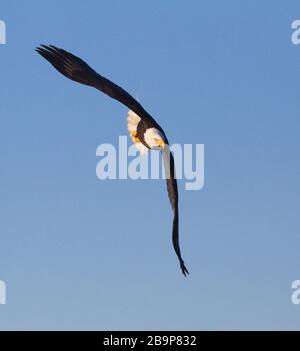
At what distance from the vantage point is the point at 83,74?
8.64m

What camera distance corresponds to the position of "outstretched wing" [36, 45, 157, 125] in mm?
8469

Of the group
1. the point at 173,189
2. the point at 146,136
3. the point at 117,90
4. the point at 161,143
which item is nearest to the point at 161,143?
the point at 161,143

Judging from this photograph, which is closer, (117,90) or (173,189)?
(117,90)

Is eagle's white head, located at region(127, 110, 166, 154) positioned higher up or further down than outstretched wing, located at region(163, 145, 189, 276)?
higher up

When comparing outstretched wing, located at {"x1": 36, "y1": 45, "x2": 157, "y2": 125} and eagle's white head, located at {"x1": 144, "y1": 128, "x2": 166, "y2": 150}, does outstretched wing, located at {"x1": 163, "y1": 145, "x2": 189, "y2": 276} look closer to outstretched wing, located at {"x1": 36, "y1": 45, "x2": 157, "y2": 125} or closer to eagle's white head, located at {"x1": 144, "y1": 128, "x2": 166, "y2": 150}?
eagle's white head, located at {"x1": 144, "y1": 128, "x2": 166, "y2": 150}

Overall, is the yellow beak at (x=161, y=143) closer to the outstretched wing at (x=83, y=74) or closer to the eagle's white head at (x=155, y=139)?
the eagle's white head at (x=155, y=139)

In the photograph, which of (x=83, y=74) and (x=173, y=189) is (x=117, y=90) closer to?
(x=83, y=74)

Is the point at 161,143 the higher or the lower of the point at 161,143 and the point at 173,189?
the higher

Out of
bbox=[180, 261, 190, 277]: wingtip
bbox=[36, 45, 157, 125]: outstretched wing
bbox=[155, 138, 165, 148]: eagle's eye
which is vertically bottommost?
bbox=[180, 261, 190, 277]: wingtip

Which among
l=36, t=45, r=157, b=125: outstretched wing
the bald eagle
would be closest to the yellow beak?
the bald eagle

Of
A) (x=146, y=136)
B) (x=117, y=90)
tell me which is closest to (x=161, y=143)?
(x=146, y=136)

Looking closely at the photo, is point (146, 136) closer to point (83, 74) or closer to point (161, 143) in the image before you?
point (161, 143)

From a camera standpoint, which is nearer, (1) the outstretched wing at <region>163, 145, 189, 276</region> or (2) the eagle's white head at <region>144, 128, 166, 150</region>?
(1) the outstretched wing at <region>163, 145, 189, 276</region>
